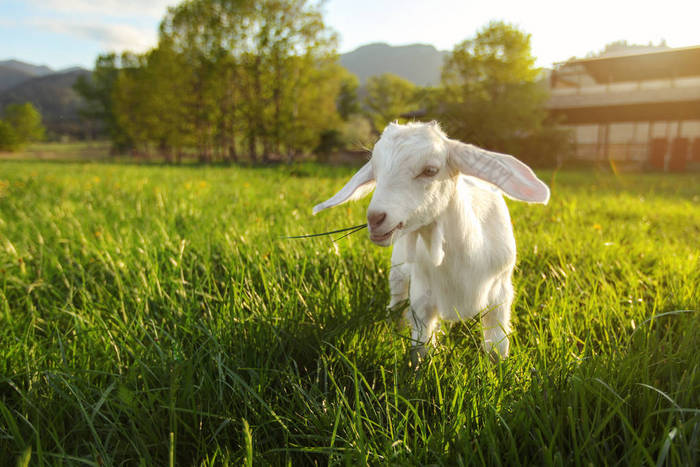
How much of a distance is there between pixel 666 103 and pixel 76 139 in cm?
10756

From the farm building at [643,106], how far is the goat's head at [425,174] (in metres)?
19.6

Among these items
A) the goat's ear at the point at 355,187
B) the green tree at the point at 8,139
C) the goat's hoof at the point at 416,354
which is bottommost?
the goat's hoof at the point at 416,354

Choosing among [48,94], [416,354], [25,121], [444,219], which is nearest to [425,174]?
[444,219]

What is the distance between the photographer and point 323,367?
1.52 m

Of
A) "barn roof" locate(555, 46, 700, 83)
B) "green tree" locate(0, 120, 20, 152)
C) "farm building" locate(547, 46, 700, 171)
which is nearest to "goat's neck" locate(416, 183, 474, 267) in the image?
"farm building" locate(547, 46, 700, 171)

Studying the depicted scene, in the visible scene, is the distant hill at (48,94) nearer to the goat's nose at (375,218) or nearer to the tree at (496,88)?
the tree at (496,88)

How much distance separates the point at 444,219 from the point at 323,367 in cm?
72

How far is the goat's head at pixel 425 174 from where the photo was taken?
133cm

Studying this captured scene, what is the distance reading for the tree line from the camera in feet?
61.1

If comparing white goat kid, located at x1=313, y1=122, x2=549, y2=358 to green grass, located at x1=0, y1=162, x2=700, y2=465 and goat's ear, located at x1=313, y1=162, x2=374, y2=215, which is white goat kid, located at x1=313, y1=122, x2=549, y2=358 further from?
green grass, located at x1=0, y1=162, x2=700, y2=465

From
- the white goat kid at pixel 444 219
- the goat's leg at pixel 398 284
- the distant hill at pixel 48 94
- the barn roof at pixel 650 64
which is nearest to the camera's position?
the white goat kid at pixel 444 219

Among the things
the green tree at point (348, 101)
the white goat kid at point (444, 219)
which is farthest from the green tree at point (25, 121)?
the white goat kid at point (444, 219)

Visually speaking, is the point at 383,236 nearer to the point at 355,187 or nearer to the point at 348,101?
the point at 355,187

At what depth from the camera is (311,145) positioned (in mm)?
29906
